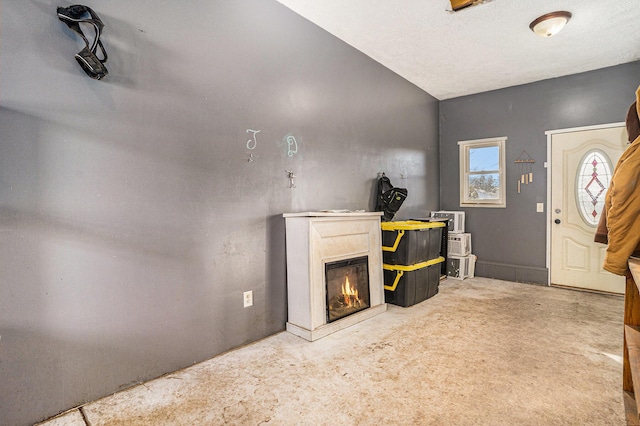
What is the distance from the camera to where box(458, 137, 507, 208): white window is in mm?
4945

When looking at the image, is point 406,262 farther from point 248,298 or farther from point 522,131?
point 522,131

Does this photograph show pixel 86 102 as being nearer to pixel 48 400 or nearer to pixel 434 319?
pixel 48 400

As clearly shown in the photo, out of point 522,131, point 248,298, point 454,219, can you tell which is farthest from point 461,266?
point 248,298

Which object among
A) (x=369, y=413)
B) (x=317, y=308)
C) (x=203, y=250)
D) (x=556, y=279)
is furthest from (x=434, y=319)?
(x=556, y=279)

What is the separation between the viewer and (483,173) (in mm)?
5113

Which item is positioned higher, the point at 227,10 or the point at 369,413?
the point at 227,10

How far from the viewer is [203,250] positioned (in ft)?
7.48

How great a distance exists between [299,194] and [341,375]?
1.56 meters

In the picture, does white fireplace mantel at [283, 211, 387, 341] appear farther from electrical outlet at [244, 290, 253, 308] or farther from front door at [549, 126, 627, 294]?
front door at [549, 126, 627, 294]

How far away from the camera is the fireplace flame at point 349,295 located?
2.98 meters

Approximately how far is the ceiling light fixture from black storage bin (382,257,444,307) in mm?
2567

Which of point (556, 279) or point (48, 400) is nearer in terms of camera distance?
point (48, 400)

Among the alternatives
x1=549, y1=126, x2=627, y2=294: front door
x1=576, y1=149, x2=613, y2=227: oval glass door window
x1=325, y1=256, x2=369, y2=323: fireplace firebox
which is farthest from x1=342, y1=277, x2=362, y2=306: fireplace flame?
x1=576, y1=149, x2=613, y2=227: oval glass door window

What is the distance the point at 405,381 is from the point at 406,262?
1.60 meters
